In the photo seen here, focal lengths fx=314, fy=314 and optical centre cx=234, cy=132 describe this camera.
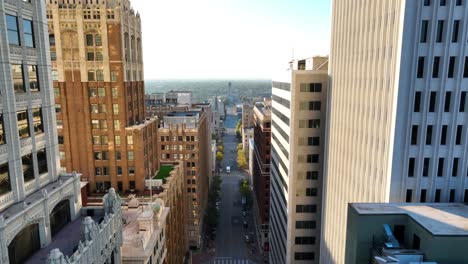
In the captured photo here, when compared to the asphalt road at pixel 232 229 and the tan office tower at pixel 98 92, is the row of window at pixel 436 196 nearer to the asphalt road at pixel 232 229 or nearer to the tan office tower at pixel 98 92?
the tan office tower at pixel 98 92

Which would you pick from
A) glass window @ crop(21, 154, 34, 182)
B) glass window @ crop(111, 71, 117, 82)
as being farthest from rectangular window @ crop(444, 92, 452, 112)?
glass window @ crop(111, 71, 117, 82)

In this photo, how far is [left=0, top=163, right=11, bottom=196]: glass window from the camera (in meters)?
21.2

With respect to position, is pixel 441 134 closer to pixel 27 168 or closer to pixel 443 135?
pixel 443 135

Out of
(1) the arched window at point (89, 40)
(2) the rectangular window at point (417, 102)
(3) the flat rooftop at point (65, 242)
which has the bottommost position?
(3) the flat rooftop at point (65, 242)

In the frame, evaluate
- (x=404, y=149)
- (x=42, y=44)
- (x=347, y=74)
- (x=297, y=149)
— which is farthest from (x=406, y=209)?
(x=42, y=44)

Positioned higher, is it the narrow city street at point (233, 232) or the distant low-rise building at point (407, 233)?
the distant low-rise building at point (407, 233)

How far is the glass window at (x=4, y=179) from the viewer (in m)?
21.2

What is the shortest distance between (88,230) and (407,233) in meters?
29.4

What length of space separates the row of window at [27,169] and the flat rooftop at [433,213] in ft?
97.4

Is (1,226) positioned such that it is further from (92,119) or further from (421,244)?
(92,119)

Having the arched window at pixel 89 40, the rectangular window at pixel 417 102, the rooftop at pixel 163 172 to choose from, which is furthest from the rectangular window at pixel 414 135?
the arched window at pixel 89 40

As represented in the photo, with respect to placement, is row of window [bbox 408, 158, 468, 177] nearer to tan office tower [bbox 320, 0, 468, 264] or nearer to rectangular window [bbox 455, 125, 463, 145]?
tan office tower [bbox 320, 0, 468, 264]

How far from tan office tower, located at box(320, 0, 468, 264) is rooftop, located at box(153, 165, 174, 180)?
41.8 metres

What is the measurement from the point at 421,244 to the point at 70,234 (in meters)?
30.7
